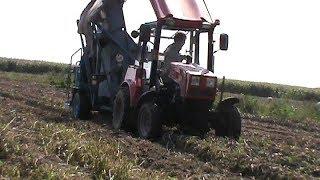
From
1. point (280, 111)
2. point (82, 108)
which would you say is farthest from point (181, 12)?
point (280, 111)

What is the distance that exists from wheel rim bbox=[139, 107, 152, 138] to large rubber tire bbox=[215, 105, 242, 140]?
1378 mm

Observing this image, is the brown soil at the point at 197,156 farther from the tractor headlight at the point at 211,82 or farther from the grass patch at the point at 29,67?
the grass patch at the point at 29,67

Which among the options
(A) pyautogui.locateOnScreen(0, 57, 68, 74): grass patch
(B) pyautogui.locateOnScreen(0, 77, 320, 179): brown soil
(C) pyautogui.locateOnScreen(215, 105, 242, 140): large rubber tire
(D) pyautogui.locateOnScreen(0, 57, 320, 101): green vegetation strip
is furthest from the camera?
(A) pyautogui.locateOnScreen(0, 57, 68, 74): grass patch

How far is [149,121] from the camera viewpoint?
10734 mm

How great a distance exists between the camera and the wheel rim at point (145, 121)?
1075 cm

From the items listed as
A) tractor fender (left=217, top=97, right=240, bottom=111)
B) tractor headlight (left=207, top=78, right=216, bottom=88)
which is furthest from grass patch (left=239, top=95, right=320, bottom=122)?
tractor headlight (left=207, top=78, right=216, bottom=88)

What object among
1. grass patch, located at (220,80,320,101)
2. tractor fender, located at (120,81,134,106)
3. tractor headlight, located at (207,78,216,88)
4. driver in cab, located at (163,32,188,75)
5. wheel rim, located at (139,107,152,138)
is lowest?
grass patch, located at (220,80,320,101)

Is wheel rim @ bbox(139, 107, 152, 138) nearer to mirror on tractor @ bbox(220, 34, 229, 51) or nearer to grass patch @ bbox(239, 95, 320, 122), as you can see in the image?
mirror on tractor @ bbox(220, 34, 229, 51)

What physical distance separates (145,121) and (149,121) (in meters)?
0.30

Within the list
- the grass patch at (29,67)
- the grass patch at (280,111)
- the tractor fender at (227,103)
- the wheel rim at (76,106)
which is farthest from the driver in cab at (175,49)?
the grass patch at (29,67)

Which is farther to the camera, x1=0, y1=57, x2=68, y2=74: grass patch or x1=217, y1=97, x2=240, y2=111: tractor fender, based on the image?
x1=0, y1=57, x2=68, y2=74: grass patch

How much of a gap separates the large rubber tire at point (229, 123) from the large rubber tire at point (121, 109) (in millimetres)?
1853

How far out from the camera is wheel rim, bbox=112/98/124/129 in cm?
1188

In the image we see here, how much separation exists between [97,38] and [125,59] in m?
1.24
